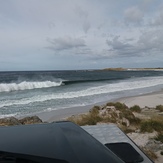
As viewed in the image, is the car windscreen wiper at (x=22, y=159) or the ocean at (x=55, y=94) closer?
the car windscreen wiper at (x=22, y=159)

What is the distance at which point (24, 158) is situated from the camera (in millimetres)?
1874

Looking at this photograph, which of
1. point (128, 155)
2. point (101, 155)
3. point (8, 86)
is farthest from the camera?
point (8, 86)

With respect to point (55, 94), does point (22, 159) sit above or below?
above

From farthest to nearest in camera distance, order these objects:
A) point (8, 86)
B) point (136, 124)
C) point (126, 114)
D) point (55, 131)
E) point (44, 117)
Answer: point (8, 86)
point (44, 117)
point (126, 114)
point (136, 124)
point (55, 131)

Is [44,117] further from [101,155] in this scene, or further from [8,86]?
[8,86]

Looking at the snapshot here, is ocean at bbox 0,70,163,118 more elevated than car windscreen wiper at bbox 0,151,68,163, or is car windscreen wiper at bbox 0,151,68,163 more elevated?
car windscreen wiper at bbox 0,151,68,163

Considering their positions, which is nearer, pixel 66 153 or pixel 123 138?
pixel 66 153

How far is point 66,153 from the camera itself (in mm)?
1916

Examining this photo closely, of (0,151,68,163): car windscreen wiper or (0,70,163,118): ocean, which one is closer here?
(0,151,68,163): car windscreen wiper

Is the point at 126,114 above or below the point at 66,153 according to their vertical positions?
below

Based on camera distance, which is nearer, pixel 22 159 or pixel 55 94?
pixel 22 159

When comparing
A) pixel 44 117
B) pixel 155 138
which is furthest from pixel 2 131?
pixel 44 117

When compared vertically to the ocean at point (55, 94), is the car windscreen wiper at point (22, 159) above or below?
above

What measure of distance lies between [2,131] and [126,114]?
949 cm
